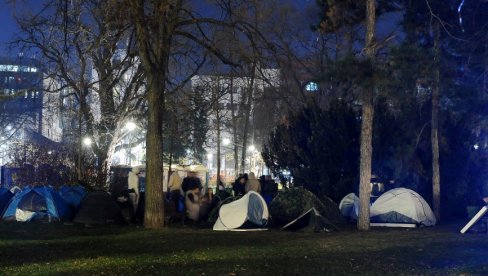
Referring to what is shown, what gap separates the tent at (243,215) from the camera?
19000mm

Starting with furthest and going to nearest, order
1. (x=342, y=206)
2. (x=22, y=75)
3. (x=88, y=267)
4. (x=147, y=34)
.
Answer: (x=22, y=75)
(x=342, y=206)
(x=147, y=34)
(x=88, y=267)

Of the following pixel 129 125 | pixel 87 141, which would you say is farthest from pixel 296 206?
pixel 87 141

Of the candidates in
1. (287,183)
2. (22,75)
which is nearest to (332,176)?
(287,183)

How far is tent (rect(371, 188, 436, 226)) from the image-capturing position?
831 inches

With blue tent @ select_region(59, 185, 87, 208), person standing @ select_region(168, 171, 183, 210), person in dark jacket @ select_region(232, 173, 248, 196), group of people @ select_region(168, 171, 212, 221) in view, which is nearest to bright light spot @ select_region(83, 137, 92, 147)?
blue tent @ select_region(59, 185, 87, 208)

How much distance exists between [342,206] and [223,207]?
19.8ft

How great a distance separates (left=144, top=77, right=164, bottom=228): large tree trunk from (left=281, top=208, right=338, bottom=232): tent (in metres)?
3.94

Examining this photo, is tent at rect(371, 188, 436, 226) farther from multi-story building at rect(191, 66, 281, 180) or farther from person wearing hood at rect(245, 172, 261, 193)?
multi-story building at rect(191, 66, 281, 180)

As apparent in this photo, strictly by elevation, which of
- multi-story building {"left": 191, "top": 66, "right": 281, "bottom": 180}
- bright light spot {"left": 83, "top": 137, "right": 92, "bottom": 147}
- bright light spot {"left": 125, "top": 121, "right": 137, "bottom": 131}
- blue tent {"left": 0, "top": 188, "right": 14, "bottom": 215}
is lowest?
blue tent {"left": 0, "top": 188, "right": 14, "bottom": 215}

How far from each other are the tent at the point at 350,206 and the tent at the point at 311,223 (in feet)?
14.8

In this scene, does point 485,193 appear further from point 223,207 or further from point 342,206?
point 223,207

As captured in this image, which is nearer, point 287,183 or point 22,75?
point 287,183

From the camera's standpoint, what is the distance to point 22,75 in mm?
43125

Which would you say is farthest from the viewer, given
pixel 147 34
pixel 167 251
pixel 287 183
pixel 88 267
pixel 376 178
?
pixel 287 183
